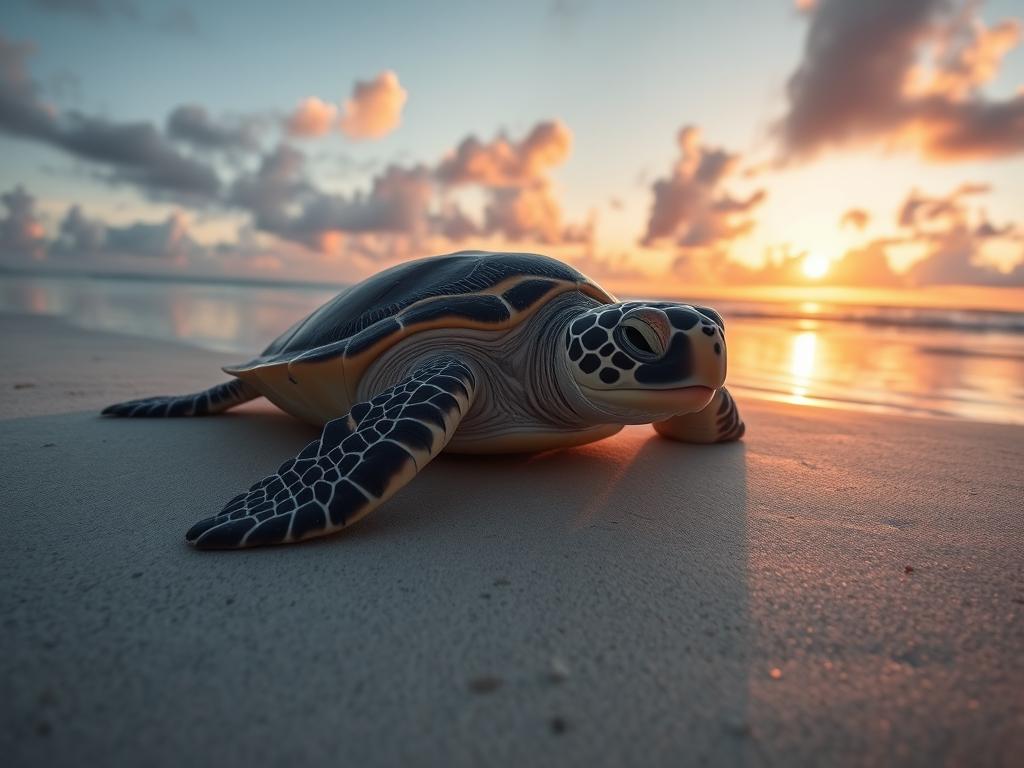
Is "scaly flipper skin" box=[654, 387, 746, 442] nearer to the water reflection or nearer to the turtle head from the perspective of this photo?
the turtle head

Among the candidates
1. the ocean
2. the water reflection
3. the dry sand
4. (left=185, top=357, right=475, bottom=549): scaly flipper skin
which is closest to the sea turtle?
(left=185, top=357, right=475, bottom=549): scaly flipper skin

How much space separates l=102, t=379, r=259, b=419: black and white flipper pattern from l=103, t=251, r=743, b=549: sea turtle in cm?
10

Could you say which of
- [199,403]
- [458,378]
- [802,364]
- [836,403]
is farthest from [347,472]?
[802,364]

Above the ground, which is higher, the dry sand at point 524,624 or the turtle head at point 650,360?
the turtle head at point 650,360

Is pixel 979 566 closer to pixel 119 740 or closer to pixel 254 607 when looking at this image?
pixel 254 607

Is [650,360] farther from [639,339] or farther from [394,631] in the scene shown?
[394,631]

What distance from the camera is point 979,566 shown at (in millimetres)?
1467

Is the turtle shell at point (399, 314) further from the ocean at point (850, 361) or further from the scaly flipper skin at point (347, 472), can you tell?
the ocean at point (850, 361)

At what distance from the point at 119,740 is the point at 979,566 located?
1.96m

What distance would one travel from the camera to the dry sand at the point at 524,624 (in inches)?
33.7

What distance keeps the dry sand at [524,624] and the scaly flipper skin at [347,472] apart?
79 mm

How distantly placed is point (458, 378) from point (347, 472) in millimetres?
551

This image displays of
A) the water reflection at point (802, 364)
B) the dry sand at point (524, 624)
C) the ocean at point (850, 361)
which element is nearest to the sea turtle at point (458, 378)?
the dry sand at point (524, 624)

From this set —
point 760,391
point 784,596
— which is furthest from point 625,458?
point 760,391
